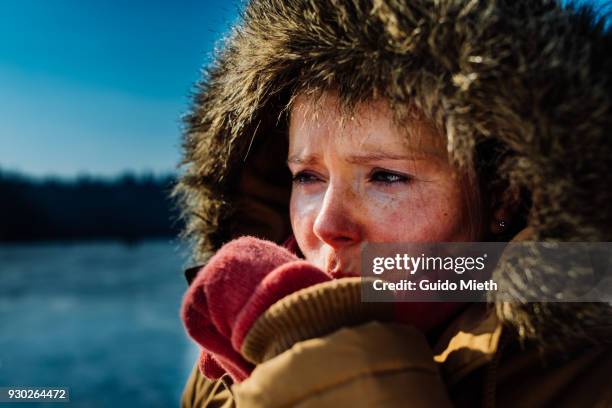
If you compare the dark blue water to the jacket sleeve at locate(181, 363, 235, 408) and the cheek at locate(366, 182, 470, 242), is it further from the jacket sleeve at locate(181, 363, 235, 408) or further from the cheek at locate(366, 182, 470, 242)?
the cheek at locate(366, 182, 470, 242)

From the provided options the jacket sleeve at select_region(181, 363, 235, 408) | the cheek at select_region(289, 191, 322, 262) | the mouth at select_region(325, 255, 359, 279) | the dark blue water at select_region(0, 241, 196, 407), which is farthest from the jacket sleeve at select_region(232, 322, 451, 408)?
the dark blue water at select_region(0, 241, 196, 407)

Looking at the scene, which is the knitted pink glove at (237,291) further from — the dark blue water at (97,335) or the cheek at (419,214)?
the dark blue water at (97,335)

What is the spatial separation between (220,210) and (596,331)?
3.64 feet

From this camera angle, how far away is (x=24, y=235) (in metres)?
36.3

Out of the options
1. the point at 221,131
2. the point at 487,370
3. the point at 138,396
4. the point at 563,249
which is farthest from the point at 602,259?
the point at 138,396

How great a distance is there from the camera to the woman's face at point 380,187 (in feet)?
4.06

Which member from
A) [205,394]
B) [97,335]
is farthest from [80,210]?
[205,394]

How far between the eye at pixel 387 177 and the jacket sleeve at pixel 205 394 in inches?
26.0

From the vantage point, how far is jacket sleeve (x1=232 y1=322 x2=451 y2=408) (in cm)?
90

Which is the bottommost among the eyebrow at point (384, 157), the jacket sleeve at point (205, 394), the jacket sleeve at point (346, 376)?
the jacket sleeve at point (205, 394)

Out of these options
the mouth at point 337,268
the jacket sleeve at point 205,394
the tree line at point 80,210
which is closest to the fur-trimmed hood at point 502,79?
the mouth at point 337,268

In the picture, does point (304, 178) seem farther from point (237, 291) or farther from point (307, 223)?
point (237, 291)

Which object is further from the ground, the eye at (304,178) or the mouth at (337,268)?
the eye at (304,178)

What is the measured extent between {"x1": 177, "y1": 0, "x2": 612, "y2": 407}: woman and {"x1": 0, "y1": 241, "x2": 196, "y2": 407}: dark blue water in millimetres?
856
